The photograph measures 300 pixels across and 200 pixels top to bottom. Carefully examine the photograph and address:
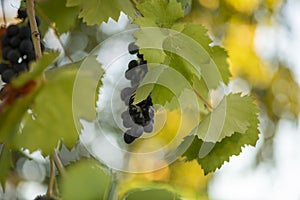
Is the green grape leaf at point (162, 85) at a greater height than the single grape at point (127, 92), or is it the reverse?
the green grape leaf at point (162, 85)

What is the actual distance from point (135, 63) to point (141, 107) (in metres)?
0.04

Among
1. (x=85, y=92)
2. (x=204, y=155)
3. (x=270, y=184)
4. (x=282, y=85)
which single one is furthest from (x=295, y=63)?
(x=85, y=92)

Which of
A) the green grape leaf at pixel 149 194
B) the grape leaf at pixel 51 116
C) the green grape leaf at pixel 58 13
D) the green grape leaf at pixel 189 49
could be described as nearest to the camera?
the grape leaf at pixel 51 116

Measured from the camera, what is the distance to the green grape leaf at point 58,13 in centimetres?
81

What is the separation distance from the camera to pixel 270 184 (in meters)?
1.91

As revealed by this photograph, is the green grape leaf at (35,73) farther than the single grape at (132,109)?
No

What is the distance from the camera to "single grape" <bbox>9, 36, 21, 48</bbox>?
2.25 feet

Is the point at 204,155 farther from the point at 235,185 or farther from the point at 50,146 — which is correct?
the point at 235,185

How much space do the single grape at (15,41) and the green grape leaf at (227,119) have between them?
8.5 inches

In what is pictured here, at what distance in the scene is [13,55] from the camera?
677mm

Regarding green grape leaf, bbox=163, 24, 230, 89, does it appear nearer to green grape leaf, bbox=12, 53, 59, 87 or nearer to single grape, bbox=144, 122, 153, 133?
single grape, bbox=144, 122, 153, 133

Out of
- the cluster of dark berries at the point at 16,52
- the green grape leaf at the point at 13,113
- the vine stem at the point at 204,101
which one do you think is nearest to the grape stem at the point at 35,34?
the cluster of dark berries at the point at 16,52

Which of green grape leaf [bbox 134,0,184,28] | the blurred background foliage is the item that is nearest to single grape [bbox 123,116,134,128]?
green grape leaf [bbox 134,0,184,28]

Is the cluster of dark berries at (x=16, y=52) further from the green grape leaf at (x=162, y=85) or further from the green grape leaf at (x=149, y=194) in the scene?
the green grape leaf at (x=149, y=194)
